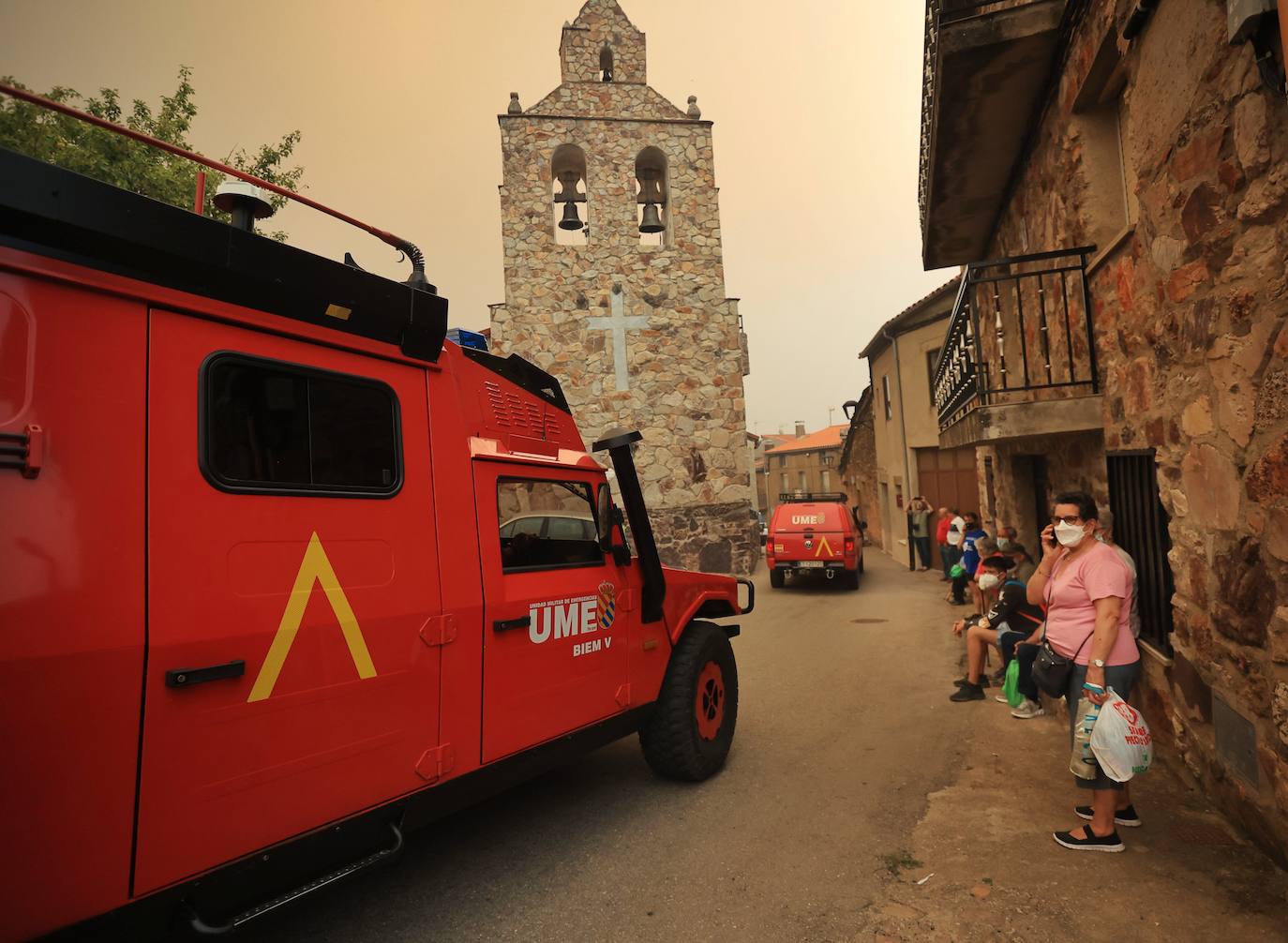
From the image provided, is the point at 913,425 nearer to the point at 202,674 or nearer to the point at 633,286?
the point at 633,286

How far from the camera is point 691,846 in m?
3.76

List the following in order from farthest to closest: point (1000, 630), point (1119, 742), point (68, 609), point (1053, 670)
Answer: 1. point (1000, 630)
2. point (1053, 670)
3. point (1119, 742)
4. point (68, 609)

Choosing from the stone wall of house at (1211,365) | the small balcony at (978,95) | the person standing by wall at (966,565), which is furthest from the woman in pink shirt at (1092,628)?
the person standing by wall at (966,565)

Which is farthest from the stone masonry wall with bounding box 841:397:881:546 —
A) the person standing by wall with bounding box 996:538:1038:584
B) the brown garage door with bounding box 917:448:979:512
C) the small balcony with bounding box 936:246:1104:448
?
the person standing by wall with bounding box 996:538:1038:584

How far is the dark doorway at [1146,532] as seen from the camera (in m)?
4.55

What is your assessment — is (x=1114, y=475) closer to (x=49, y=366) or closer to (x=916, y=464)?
(x=49, y=366)

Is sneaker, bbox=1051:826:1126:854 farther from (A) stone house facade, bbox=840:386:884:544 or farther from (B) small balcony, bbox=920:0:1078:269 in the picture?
(A) stone house facade, bbox=840:386:884:544

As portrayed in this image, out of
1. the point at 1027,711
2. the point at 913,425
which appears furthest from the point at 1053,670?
the point at 913,425

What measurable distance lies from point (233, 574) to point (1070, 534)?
376 cm

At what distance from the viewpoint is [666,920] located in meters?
3.07

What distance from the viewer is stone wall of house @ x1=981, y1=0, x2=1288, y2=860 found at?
10.0ft

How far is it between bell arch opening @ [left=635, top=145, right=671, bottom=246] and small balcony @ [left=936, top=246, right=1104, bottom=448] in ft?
27.6

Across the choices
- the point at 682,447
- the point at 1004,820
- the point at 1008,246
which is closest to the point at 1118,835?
the point at 1004,820

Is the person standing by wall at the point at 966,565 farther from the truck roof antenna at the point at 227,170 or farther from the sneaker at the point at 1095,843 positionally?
the truck roof antenna at the point at 227,170
